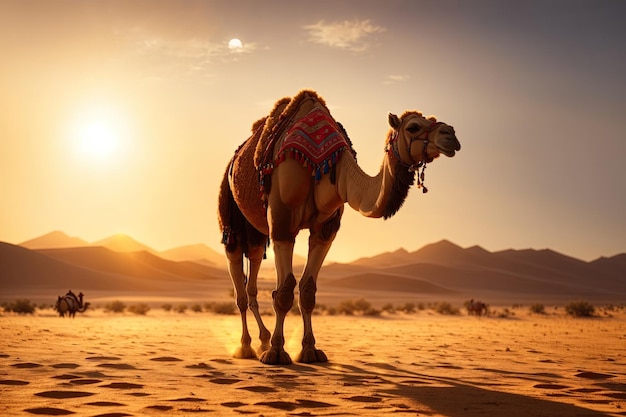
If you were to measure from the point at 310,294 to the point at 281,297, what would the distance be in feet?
1.29

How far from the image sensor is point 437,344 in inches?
486

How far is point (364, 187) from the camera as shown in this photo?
8.06m

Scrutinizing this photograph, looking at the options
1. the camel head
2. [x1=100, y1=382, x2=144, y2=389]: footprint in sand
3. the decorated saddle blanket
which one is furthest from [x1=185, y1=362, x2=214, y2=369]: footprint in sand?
the camel head

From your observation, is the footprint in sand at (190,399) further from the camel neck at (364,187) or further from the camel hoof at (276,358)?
the camel neck at (364,187)

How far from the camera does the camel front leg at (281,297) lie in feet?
28.3

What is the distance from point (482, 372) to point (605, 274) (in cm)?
12198

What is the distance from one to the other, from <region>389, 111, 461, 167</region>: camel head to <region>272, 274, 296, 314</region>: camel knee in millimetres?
2227

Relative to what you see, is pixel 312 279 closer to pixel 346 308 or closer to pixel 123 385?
pixel 123 385

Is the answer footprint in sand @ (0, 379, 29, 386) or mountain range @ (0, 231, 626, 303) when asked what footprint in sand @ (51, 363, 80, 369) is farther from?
mountain range @ (0, 231, 626, 303)

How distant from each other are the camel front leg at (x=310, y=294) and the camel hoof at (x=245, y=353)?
47.1 inches

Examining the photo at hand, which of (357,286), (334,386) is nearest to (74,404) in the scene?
(334,386)

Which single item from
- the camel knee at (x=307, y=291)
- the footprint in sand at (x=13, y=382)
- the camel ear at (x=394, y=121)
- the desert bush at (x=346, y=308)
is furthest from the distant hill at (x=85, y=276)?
the camel ear at (x=394, y=121)

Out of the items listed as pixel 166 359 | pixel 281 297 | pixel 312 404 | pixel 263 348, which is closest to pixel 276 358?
pixel 281 297

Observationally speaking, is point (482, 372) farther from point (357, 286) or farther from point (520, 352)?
point (357, 286)
